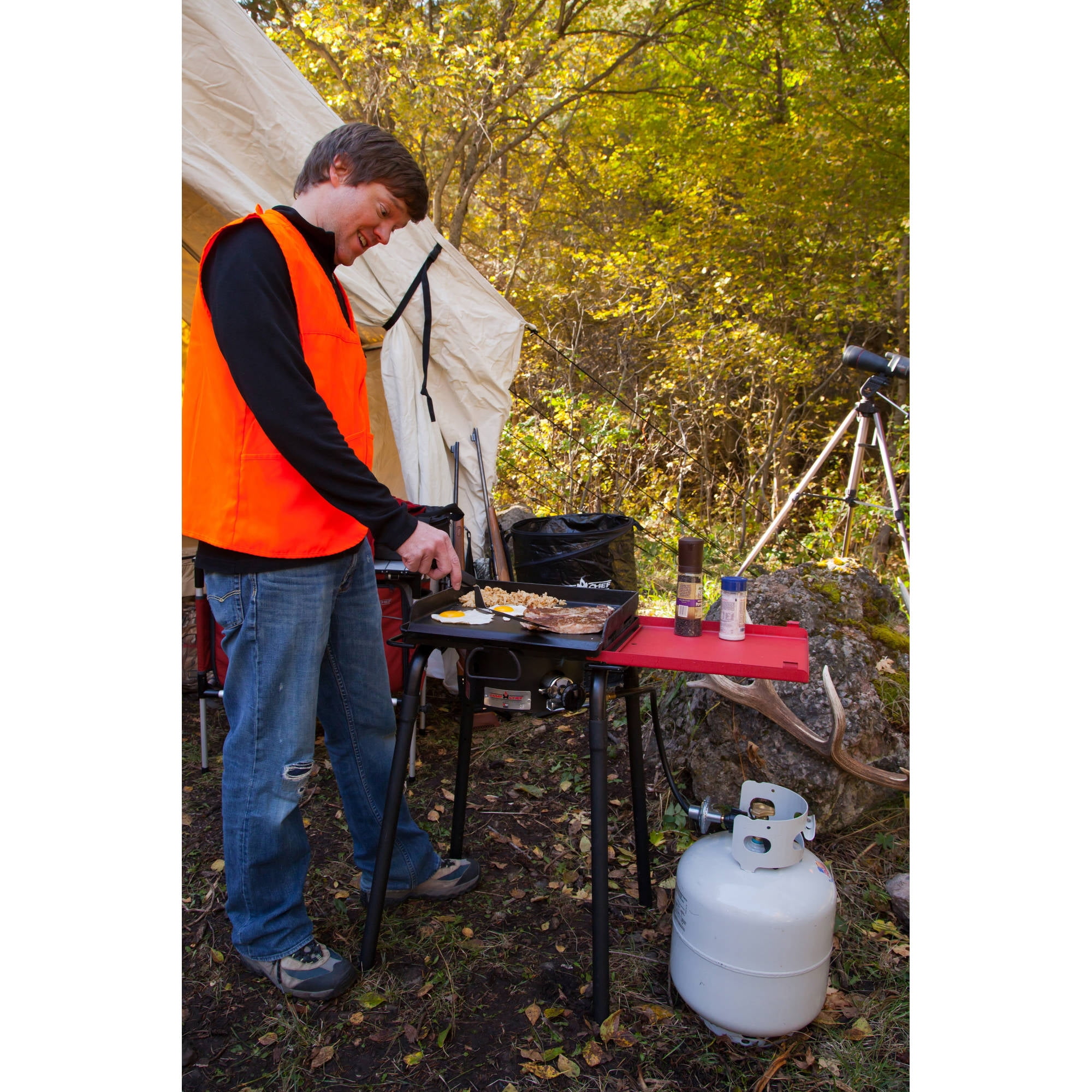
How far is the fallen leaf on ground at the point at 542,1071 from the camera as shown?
167 centimetres

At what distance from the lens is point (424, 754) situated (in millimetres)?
3336

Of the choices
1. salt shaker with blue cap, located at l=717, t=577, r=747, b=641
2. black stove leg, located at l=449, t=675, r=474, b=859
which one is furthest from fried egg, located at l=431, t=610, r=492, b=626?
salt shaker with blue cap, located at l=717, t=577, r=747, b=641

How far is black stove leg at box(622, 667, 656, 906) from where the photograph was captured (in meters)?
2.09

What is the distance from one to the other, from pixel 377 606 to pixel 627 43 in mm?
6417

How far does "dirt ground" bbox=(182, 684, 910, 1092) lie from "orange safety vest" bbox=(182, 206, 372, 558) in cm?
111

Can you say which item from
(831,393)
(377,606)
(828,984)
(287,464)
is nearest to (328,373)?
(287,464)

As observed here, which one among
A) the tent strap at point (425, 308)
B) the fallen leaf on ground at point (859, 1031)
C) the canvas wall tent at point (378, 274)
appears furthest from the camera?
the tent strap at point (425, 308)

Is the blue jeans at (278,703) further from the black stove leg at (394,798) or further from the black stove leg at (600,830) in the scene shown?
the black stove leg at (600,830)

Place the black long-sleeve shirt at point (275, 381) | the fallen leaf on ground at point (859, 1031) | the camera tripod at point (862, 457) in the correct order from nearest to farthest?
the black long-sleeve shirt at point (275, 381)
the fallen leaf on ground at point (859, 1031)
the camera tripod at point (862, 457)

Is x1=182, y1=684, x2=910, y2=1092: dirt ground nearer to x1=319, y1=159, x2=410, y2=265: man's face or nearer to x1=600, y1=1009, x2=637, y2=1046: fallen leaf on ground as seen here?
x1=600, y1=1009, x2=637, y2=1046: fallen leaf on ground

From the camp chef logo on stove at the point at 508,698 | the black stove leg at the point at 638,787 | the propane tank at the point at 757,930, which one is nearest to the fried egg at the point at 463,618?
the camp chef logo on stove at the point at 508,698

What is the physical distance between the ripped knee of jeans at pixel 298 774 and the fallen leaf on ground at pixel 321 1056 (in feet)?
1.82

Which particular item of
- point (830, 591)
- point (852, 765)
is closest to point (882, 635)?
point (830, 591)

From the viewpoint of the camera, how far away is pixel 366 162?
1776mm
